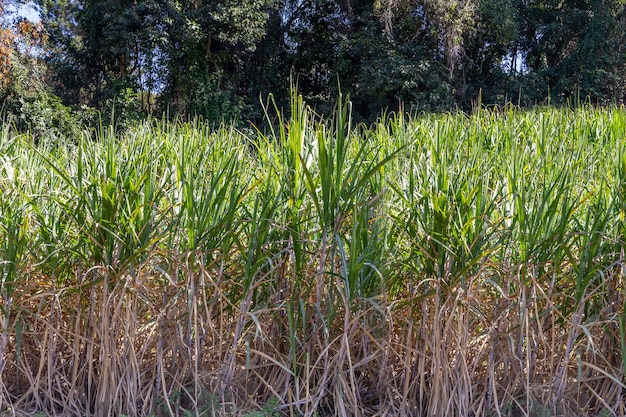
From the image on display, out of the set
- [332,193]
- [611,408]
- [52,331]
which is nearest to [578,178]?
[611,408]

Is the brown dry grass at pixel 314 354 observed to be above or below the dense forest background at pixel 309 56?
below

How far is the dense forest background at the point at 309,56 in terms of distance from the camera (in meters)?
14.1

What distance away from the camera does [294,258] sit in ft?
8.75

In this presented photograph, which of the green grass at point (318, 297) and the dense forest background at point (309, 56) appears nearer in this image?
the green grass at point (318, 297)

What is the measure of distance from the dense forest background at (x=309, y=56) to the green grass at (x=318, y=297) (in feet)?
35.9

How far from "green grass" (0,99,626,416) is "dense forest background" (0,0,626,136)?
35.9 feet

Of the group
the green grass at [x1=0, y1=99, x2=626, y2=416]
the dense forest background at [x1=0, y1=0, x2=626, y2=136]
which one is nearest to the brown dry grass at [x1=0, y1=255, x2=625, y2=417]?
the green grass at [x1=0, y1=99, x2=626, y2=416]

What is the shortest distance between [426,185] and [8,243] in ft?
6.01

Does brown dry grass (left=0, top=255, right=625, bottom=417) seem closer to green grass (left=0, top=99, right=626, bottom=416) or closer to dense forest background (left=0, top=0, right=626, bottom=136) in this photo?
green grass (left=0, top=99, right=626, bottom=416)

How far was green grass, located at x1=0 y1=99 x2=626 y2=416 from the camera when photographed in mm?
2508

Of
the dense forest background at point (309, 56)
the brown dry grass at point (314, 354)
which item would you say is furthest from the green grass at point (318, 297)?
the dense forest background at point (309, 56)

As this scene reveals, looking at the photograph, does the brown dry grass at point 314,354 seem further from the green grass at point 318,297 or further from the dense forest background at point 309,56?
the dense forest background at point 309,56

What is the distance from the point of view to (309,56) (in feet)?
54.5

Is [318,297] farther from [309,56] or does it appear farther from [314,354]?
[309,56]
